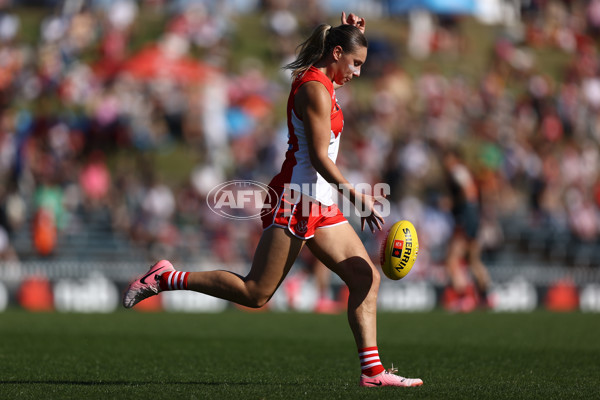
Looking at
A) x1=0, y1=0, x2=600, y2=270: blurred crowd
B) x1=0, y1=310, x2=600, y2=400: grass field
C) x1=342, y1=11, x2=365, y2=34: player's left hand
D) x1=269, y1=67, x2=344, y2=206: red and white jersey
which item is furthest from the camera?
x1=0, y1=0, x2=600, y2=270: blurred crowd

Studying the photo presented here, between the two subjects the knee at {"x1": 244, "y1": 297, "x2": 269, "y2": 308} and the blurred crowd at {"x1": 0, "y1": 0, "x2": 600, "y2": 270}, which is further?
the blurred crowd at {"x1": 0, "y1": 0, "x2": 600, "y2": 270}

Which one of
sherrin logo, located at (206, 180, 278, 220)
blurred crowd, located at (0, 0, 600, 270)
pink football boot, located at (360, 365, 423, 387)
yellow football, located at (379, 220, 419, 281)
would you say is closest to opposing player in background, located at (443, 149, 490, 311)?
blurred crowd, located at (0, 0, 600, 270)

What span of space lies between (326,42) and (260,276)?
1.61m

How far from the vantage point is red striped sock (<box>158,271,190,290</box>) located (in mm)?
6574

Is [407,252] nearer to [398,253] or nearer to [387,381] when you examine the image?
[398,253]

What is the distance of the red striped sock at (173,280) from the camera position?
657 cm

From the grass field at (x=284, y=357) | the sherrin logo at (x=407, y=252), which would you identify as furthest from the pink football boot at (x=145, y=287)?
the sherrin logo at (x=407, y=252)

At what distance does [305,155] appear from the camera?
20.8 feet

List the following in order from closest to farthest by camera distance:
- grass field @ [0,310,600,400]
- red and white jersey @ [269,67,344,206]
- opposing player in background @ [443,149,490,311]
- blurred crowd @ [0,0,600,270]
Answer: grass field @ [0,310,600,400]
red and white jersey @ [269,67,344,206]
opposing player in background @ [443,149,490,311]
blurred crowd @ [0,0,600,270]

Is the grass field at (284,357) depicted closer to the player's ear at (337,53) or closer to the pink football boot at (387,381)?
the pink football boot at (387,381)

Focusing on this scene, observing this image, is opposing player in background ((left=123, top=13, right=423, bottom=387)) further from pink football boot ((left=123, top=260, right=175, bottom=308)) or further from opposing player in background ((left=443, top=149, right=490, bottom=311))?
opposing player in background ((left=443, top=149, right=490, bottom=311))

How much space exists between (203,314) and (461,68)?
15.6 meters

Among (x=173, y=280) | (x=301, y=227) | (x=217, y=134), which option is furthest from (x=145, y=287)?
(x=217, y=134)

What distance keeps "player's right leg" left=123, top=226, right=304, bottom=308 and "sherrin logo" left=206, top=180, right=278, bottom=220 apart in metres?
11.8
